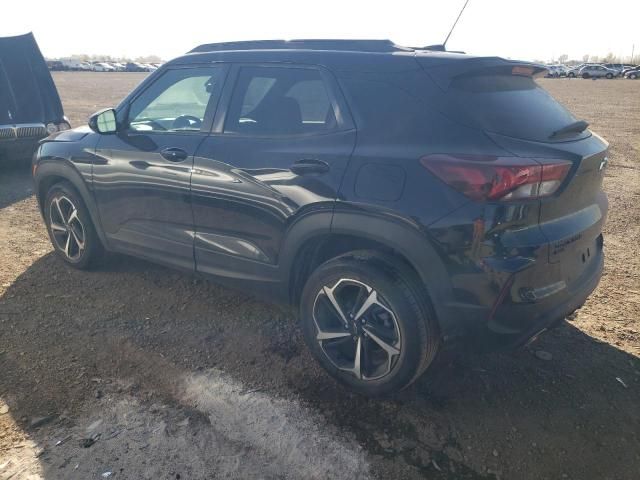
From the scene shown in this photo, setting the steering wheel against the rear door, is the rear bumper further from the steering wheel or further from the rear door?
the steering wheel

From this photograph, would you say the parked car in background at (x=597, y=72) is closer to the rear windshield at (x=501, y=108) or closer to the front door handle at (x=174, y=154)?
the rear windshield at (x=501, y=108)

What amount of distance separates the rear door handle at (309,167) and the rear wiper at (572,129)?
1128mm

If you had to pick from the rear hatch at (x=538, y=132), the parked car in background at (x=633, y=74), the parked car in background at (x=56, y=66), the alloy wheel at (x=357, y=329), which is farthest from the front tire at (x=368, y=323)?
the parked car in background at (x=56, y=66)

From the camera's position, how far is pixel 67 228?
4254mm

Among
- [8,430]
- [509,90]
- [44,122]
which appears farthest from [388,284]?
[44,122]

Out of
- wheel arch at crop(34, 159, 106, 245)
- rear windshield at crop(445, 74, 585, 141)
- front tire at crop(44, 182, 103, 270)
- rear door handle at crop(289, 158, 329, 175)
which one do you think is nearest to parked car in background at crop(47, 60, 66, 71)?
wheel arch at crop(34, 159, 106, 245)

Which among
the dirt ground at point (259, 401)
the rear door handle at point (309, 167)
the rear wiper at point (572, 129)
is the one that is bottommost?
the dirt ground at point (259, 401)

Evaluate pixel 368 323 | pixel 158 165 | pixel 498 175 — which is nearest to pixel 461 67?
pixel 498 175

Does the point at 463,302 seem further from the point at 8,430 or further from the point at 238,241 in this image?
the point at 8,430

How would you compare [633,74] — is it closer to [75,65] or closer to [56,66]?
[75,65]

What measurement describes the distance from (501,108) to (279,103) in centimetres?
124

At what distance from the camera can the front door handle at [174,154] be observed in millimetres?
3251

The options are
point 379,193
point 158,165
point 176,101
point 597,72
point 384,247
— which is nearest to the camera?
point 379,193

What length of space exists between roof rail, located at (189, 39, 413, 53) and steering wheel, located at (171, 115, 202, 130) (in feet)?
1.64
